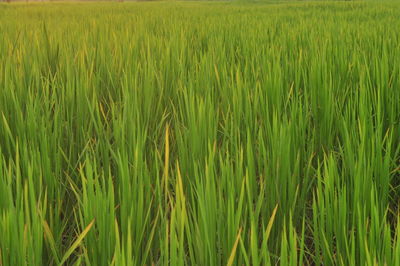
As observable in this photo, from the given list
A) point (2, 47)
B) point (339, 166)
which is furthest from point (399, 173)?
point (2, 47)

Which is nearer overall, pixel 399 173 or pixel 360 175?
pixel 360 175

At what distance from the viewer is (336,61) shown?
1650mm

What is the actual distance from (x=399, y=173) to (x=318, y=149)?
0.62 ft

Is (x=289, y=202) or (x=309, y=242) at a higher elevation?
(x=289, y=202)

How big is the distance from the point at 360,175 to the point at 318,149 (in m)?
0.37

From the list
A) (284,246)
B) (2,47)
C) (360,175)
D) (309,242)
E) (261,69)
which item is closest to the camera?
(284,246)

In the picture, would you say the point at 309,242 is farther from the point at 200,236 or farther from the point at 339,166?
the point at 200,236

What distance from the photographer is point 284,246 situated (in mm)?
451

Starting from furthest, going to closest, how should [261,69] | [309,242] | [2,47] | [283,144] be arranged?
[2,47] → [261,69] → [309,242] → [283,144]

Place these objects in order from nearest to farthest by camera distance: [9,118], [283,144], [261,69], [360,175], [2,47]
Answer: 1. [360,175]
2. [283,144]
3. [9,118]
4. [261,69]
5. [2,47]

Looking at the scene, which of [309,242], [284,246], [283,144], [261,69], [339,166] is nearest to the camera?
[284,246]

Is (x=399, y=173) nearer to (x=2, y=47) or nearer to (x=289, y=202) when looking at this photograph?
(x=289, y=202)

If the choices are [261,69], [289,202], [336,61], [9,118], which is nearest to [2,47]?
[9,118]

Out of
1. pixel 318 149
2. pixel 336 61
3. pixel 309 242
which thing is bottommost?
pixel 309 242
